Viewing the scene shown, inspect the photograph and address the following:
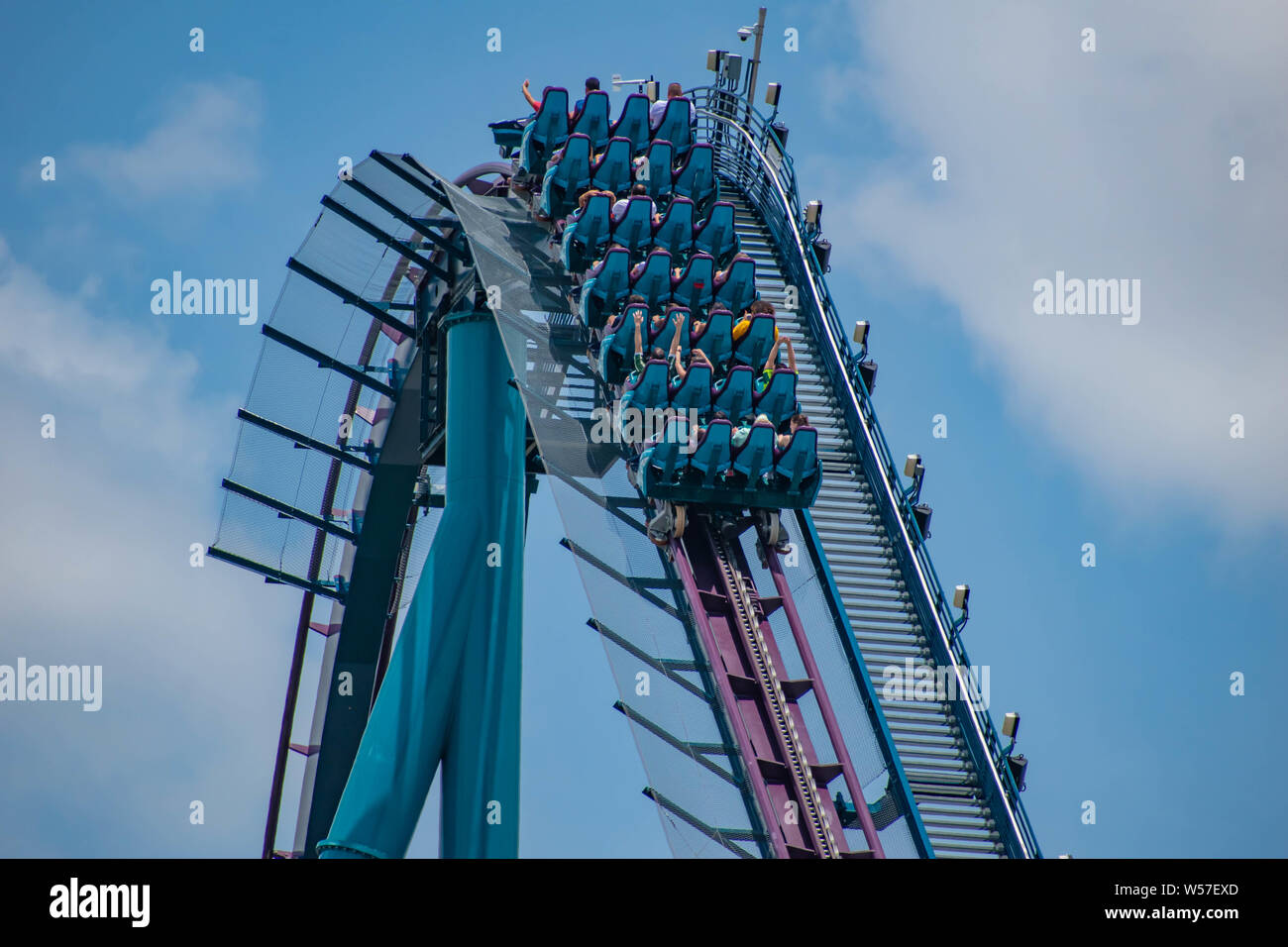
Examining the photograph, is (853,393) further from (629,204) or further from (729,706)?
(729,706)

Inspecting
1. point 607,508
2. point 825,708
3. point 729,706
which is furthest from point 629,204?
point 729,706

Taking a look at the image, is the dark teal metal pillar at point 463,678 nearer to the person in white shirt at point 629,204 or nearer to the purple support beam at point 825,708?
the person in white shirt at point 629,204

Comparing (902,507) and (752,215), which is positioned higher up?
(752,215)

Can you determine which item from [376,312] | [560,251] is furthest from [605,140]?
[376,312]

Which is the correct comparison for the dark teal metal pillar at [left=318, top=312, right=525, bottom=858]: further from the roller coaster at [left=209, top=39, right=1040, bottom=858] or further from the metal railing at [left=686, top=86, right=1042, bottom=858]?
the metal railing at [left=686, top=86, right=1042, bottom=858]

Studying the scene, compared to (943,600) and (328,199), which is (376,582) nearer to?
(328,199)
